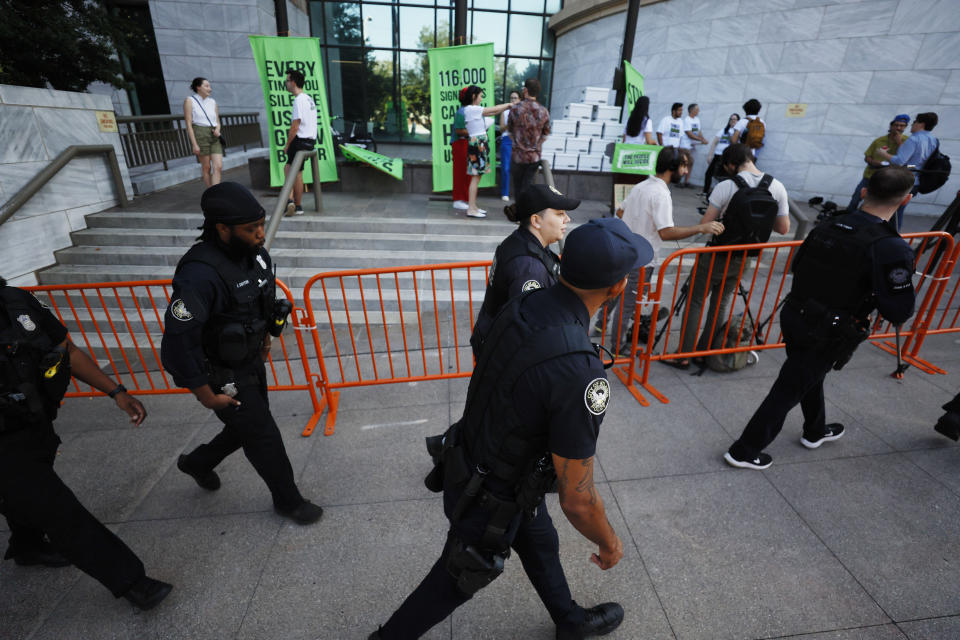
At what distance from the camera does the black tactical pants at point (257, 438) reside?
249 centimetres

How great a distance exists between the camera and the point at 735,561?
99.9 inches

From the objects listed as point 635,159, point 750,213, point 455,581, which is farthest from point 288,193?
point 455,581

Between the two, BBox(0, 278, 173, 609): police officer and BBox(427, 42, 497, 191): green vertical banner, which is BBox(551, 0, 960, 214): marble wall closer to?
BBox(427, 42, 497, 191): green vertical banner

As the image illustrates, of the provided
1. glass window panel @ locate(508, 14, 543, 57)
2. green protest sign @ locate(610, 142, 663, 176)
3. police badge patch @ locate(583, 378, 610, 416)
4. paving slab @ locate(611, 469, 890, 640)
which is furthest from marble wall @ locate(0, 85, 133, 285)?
glass window panel @ locate(508, 14, 543, 57)

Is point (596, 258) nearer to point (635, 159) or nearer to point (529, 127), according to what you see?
point (529, 127)

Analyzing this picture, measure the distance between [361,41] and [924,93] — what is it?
58.4ft

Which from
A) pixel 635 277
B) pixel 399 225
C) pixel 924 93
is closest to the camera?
pixel 635 277

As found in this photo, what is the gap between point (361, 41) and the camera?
60.3 ft

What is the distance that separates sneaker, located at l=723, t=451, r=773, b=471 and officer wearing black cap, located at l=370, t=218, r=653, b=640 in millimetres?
1914

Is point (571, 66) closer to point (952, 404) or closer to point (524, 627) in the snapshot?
point (952, 404)

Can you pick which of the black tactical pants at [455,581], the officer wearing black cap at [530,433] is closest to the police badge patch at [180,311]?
the officer wearing black cap at [530,433]

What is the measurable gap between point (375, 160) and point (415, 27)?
536 inches

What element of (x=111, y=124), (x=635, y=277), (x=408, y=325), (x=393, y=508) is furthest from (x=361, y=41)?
(x=393, y=508)

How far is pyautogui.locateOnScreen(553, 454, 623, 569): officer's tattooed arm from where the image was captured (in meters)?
1.45
